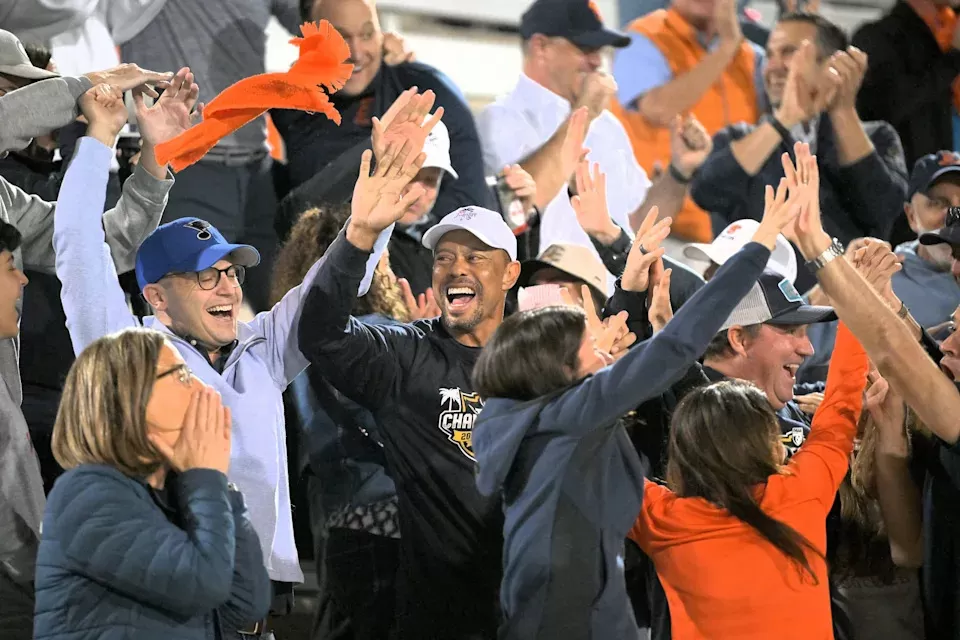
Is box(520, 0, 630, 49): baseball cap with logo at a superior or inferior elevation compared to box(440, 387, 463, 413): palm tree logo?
inferior

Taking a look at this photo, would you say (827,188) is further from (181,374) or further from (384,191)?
(181,374)

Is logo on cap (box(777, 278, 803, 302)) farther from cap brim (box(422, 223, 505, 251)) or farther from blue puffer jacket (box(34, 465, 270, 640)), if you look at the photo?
blue puffer jacket (box(34, 465, 270, 640))

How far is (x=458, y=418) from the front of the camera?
3621mm

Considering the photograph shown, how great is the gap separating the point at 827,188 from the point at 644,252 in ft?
A: 7.76

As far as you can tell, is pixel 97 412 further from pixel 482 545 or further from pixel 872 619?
pixel 872 619

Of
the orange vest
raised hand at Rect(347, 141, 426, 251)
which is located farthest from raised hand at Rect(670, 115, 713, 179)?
raised hand at Rect(347, 141, 426, 251)

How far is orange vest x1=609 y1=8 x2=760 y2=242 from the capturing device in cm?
675

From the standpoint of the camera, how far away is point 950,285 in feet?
17.1

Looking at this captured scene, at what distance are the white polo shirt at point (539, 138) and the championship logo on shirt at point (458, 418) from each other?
6.38ft

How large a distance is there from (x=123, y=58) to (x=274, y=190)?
0.77 meters

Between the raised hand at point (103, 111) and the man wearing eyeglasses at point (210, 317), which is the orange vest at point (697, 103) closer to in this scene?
the man wearing eyeglasses at point (210, 317)

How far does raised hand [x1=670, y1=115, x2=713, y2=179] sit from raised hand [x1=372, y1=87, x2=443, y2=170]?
2555mm

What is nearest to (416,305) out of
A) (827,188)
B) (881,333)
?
(881,333)

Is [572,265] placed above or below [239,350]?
below
